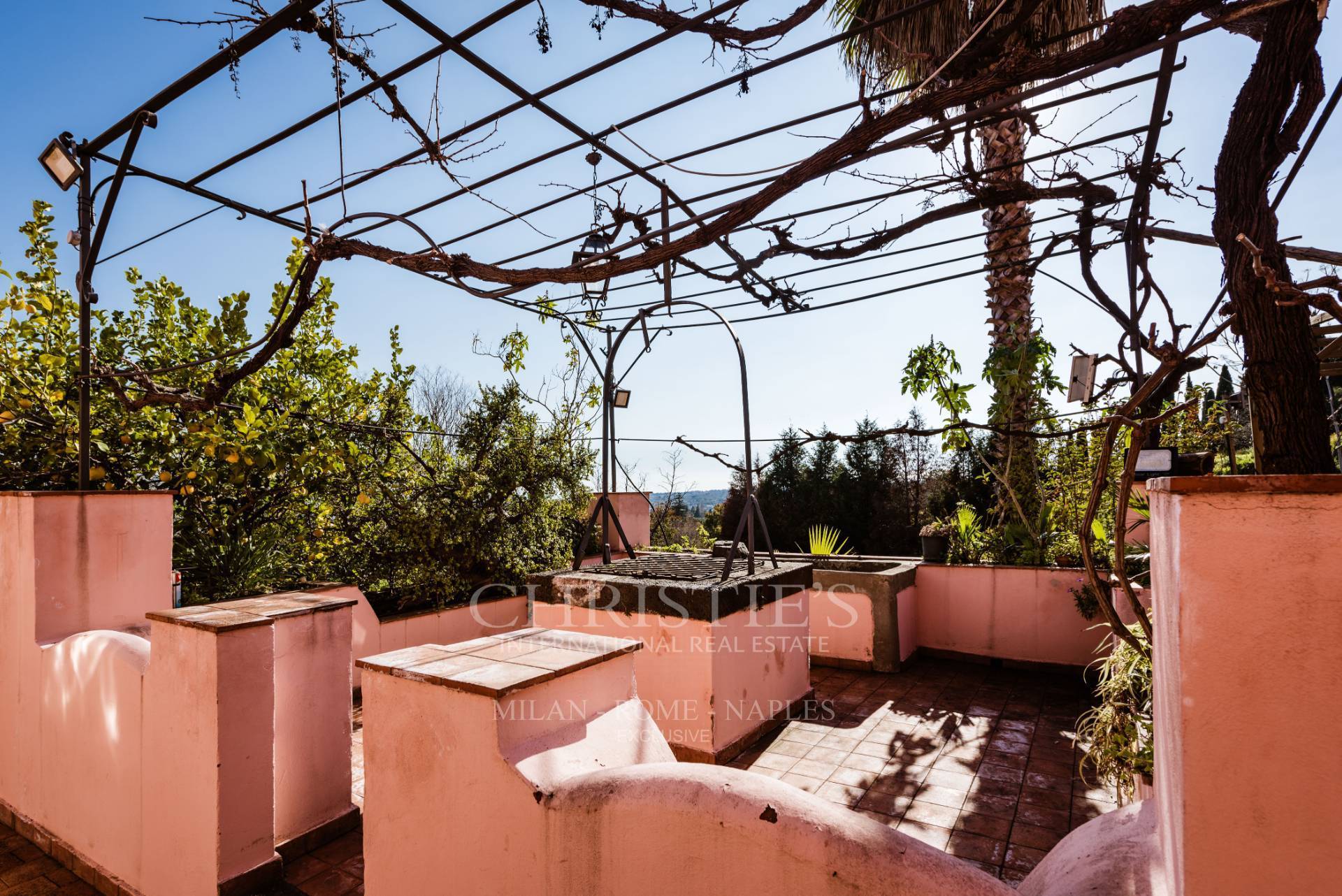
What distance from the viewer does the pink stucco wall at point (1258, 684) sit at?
2.90ft

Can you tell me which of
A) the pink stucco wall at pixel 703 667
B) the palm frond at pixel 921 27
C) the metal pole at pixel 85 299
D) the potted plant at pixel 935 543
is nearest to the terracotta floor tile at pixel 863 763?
the pink stucco wall at pixel 703 667

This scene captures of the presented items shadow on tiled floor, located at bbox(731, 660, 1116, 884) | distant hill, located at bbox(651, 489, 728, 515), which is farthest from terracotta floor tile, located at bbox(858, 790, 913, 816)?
distant hill, located at bbox(651, 489, 728, 515)

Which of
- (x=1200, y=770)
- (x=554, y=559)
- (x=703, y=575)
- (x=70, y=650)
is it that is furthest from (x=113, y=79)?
(x=554, y=559)

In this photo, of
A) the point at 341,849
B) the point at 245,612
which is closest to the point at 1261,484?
the point at 245,612

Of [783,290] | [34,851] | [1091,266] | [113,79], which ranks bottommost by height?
[34,851]

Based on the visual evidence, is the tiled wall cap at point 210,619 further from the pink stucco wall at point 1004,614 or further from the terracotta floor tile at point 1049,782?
the pink stucco wall at point 1004,614

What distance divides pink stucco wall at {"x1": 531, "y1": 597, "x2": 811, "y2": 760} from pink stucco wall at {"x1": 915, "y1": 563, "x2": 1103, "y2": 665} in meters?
2.46

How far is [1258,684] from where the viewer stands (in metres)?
0.92

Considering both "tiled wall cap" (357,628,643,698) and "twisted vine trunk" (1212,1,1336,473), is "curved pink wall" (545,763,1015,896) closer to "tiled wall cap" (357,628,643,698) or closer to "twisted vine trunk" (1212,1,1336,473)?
"tiled wall cap" (357,628,643,698)

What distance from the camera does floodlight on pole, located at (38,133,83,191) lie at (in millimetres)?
3803

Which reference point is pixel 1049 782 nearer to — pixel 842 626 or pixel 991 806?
pixel 991 806

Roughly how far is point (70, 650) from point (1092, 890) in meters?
4.41

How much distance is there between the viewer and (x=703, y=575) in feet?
15.6

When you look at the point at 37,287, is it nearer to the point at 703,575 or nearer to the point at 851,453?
the point at 703,575
